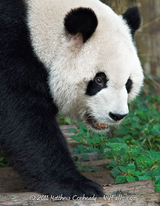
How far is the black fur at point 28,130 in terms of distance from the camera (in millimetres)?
2725

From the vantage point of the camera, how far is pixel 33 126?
2.76 meters

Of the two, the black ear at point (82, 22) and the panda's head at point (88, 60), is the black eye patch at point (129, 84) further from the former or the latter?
the black ear at point (82, 22)

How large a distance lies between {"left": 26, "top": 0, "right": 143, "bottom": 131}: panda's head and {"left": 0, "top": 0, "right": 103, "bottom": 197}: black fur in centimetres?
23

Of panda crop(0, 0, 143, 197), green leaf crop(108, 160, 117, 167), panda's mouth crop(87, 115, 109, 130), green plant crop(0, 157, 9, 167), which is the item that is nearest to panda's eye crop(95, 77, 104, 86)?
panda crop(0, 0, 143, 197)

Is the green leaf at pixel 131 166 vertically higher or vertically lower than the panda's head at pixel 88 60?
lower

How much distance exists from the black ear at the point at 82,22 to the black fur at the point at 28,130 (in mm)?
466

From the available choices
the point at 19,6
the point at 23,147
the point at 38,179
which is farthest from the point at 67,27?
the point at 38,179

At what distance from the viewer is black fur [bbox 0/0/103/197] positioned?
2.72 metres

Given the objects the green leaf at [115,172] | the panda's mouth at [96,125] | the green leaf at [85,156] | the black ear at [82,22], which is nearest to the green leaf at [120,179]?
the green leaf at [115,172]

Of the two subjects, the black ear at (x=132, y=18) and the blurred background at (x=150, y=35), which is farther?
the blurred background at (x=150, y=35)

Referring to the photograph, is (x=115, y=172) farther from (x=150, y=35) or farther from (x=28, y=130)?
(x=150, y=35)

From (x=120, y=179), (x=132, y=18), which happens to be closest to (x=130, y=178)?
(x=120, y=179)

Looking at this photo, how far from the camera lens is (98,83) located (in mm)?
2859

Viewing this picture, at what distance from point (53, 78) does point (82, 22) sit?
61 centimetres
